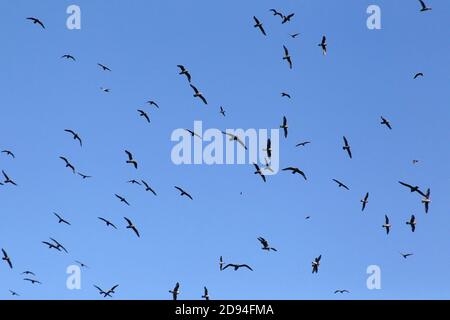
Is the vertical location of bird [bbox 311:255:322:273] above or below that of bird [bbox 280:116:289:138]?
below

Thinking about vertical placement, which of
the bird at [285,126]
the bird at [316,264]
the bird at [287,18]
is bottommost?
the bird at [316,264]

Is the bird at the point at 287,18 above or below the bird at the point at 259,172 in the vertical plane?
above

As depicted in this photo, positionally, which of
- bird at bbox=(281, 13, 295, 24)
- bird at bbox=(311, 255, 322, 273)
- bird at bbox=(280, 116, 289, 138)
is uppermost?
bird at bbox=(281, 13, 295, 24)

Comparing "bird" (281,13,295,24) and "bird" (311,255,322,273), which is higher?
"bird" (281,13,295,24)

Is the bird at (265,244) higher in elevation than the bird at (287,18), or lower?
lower

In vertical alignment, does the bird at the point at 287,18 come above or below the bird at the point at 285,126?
above

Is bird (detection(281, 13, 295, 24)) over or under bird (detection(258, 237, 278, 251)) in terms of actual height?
over

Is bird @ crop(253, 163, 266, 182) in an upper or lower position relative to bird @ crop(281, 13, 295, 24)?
lower

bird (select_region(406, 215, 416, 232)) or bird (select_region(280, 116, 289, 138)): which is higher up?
bird (select_region(280, 116, 289, 138))

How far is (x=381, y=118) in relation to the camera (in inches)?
2468
